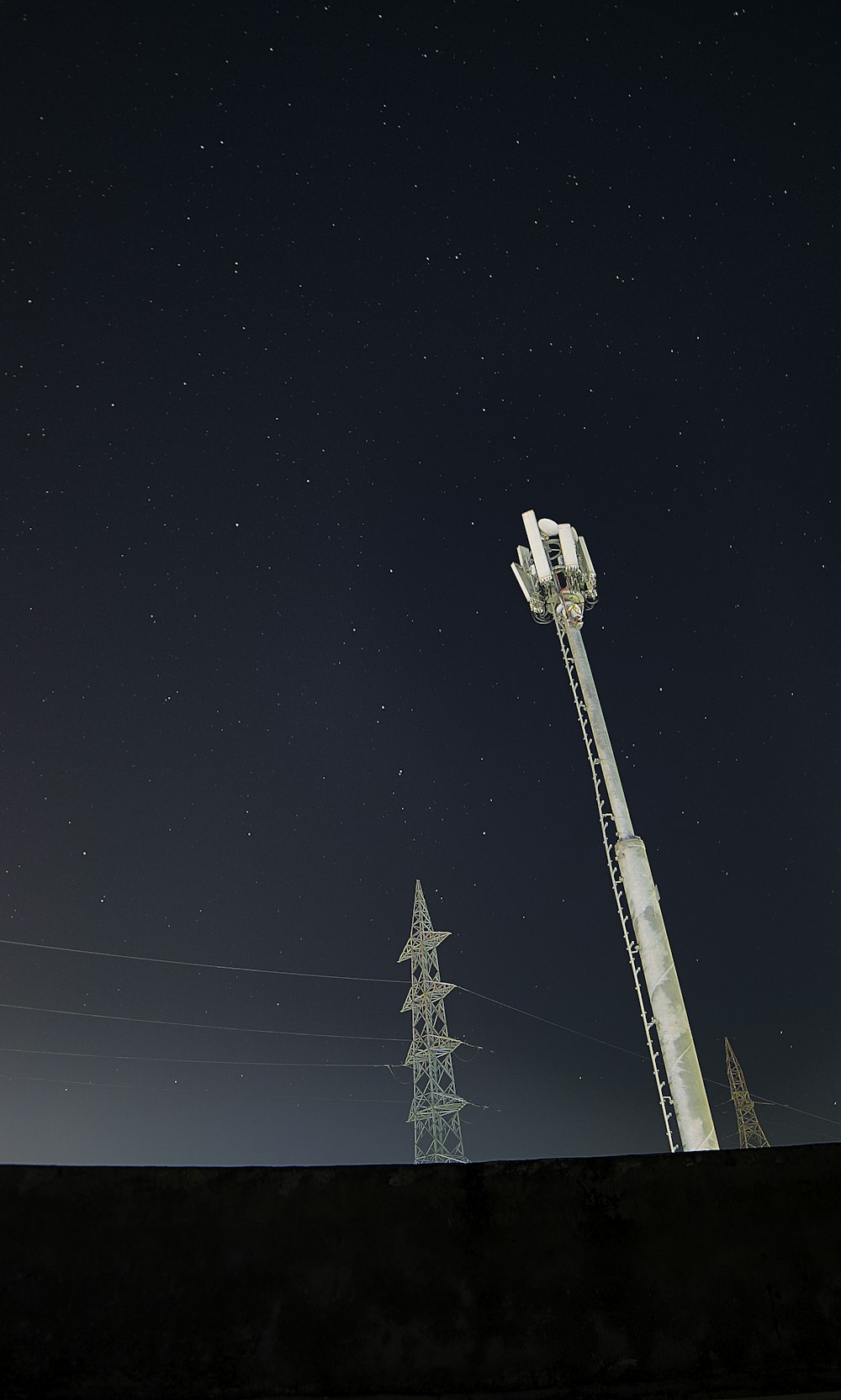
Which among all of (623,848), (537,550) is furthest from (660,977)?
(537,550)

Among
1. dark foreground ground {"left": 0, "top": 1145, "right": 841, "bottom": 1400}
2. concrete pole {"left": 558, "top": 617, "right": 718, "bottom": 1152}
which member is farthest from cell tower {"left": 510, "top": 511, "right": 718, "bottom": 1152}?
dark foreground ground {"left": 0, "top": 1145, "right": 841, "bottom": 1400}

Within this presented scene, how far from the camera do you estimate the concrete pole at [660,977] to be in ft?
46.8

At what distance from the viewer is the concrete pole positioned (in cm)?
1427

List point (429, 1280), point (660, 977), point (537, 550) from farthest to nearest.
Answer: point (537, 550), point (660, 977), point (429, 1280)

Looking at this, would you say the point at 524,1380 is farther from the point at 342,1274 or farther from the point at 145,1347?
the point at 145,1347

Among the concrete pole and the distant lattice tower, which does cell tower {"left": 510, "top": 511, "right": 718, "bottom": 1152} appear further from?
the distant lattice tower

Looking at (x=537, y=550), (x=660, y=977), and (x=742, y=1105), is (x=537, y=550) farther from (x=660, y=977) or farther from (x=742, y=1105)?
(x=742, y=1105)

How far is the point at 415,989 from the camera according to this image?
1131 inches

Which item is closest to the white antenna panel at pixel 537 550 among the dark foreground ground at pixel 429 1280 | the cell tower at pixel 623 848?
the cell tower at pixel 623 848

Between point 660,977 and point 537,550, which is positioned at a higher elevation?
point 537,550

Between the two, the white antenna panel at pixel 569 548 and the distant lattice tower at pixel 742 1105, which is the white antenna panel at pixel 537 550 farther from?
the distant lattice tower at pixel 742 1105

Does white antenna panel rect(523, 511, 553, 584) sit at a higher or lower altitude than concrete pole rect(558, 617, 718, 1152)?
higher

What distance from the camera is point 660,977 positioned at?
15.5 meters

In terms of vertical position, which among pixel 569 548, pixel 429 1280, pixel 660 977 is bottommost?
pixel 429 1280
